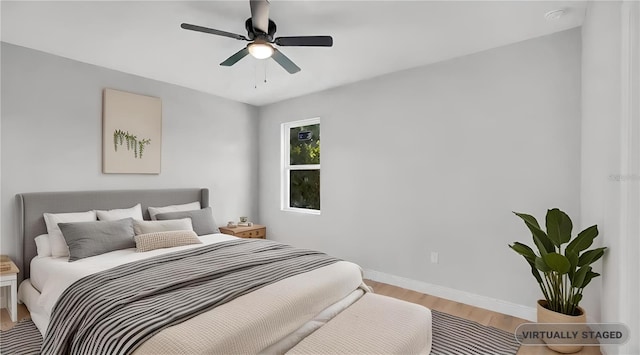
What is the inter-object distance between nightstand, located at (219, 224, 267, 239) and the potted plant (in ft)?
10.8

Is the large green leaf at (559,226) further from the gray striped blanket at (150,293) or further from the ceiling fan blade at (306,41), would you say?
the ceiling fan blade at (306,41)

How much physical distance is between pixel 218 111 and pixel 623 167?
429cm

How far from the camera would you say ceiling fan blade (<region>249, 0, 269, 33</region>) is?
1.94 meters

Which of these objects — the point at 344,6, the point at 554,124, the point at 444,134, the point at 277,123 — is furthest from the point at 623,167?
the point at 277,123

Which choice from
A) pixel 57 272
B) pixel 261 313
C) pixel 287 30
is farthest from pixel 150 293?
pixel 287 30

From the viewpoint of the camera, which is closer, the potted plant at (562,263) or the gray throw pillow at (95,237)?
the potted plant at (562,263)

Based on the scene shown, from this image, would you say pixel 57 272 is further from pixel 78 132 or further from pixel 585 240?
pixel 585 240

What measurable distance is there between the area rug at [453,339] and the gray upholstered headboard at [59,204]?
68 cm

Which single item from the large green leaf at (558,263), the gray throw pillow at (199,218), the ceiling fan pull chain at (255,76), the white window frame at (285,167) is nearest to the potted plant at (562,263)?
the large green leaf at (558,263)

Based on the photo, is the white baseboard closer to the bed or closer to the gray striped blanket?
the bed

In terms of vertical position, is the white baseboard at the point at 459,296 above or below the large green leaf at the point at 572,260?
below

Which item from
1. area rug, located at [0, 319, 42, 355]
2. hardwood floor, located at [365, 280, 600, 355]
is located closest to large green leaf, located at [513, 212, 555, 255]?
hardwood floor, located at [365, 280, 600, 355]

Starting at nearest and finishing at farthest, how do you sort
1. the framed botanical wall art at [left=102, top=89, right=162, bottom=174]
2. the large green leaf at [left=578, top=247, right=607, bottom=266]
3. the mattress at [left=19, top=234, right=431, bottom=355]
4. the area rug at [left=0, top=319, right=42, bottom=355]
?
the mattress at [left=19, top=234, right=431, bottom=355] < the large green leaf at [left=578, top=247, right=607, bottom=266] < the area rug at [left=0, top=319, right=42, bottom=355] < the framed botanical wall art at [left=102, top=89, right=162, bottom=174]

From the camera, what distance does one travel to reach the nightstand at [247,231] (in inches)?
166
